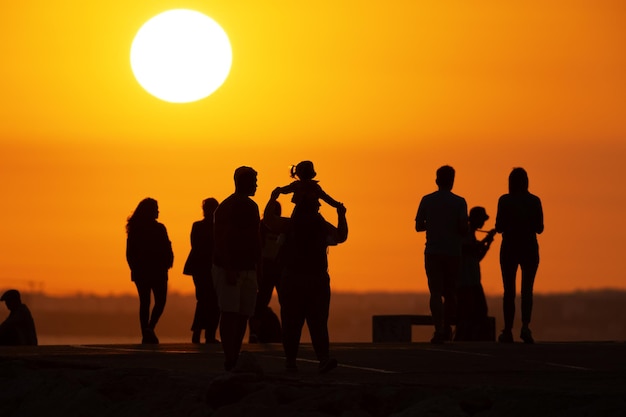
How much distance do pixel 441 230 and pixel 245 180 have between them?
503 centimetres

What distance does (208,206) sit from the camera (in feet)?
72.8

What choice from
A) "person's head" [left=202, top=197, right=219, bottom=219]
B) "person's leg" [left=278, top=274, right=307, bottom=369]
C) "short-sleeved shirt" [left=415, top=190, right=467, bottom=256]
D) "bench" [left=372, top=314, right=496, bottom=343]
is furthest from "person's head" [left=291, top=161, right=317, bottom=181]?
"bench" [left=372, top=314, right=496, bottom=343]

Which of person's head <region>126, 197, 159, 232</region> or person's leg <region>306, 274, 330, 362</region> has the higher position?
person's head <region>126, 197, 159, 232</region>

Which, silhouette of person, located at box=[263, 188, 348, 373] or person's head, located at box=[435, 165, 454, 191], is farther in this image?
person's head, located at box=[435, 165, 454, 191]

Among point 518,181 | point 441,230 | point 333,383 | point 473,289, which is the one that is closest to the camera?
point 333,383

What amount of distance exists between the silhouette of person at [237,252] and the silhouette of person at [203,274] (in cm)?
687

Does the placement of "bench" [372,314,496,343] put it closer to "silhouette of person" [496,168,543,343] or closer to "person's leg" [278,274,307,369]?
"silhouette of person" [496,168,543,343]

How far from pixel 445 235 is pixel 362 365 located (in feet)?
11.2

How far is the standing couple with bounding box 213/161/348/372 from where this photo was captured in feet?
50.2

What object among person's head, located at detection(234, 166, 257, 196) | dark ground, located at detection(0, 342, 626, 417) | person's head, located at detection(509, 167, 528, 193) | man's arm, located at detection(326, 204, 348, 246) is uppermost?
person's head, located at detection(509, 167, 528, 193)

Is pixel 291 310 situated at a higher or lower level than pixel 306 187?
lower

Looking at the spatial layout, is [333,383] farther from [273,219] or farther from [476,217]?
[476,217]

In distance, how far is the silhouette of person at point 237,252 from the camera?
15375 millimetres

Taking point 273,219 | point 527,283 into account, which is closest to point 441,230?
point 527,283
